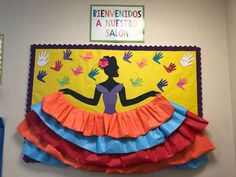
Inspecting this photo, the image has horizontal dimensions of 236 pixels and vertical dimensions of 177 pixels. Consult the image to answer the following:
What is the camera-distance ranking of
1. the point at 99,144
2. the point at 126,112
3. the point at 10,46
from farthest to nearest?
1. the point at 10,46
2. the point at 126,112
3. the point at 99,144

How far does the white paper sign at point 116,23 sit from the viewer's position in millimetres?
1620

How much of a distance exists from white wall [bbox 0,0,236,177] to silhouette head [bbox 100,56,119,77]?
202mm

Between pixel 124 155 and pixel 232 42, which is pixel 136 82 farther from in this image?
pixel 232 42

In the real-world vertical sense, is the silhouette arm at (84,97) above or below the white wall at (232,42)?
below

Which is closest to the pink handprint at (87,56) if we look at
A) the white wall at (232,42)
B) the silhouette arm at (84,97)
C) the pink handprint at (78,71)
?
the pink handprint at (78,71)

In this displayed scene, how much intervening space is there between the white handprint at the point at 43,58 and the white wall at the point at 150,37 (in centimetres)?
8

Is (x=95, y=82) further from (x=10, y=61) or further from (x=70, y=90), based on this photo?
(x=10, y=61)

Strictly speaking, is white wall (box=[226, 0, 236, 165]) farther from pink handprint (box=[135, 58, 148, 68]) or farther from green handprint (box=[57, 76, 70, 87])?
green handprint (box=[57, 76, 70, 87])

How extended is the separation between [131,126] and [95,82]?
1.12 feet

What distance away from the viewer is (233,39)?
1.56 metres

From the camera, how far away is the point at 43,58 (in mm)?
1593

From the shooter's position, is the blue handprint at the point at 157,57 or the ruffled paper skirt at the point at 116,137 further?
the blue handprint at the point at 157,57

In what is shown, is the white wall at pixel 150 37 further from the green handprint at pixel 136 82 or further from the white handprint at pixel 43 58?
the green handprint at pixel 136 82

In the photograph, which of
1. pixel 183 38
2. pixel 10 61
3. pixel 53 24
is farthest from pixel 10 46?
pixel 183 38
